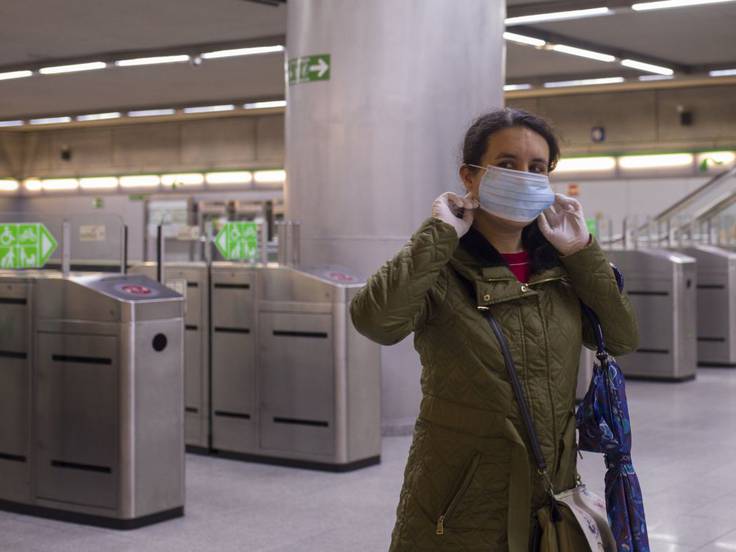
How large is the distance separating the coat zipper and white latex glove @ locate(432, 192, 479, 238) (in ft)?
1.56

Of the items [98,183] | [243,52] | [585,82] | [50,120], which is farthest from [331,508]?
[98,183]

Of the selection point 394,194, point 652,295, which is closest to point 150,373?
point 394,194

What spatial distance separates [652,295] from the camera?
11.0 meters

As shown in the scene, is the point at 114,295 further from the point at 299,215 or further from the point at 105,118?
the point at 105,118

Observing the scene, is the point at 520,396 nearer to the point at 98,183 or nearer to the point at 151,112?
the point at 151,112

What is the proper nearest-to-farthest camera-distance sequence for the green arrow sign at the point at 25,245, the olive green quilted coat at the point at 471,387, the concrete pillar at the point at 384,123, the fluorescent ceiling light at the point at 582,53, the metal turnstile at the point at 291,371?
the olive green quilted coat at the point at 471,387 < the green arrow sign at the point at 25,245 < the metal turnstile at the point at 291,371 < the concrete pillar at the point at 384,123 < the fluorescent ceiling light at the point at 582,53

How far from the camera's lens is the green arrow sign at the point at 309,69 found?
779 centimetres

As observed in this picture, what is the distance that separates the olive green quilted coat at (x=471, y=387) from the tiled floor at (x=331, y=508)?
2628 mm

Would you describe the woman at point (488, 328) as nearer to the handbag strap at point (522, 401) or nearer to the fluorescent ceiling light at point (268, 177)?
the handbag strap at point (522, 401)

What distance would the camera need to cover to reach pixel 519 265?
2326 mm

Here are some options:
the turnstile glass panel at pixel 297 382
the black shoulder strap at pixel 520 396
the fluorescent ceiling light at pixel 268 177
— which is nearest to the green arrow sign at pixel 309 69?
the turnstile glass panel at pixel 297 382

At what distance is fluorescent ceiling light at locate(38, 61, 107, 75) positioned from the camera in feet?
47.4

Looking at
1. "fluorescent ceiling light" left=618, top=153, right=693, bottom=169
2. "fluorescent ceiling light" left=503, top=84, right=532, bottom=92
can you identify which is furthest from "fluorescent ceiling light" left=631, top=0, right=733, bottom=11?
"fluorescent ceiling light" left=618, top=153, right=693, bottom=169

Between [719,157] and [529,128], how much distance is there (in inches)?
622
